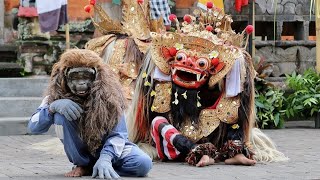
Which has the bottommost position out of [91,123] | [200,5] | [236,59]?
[91,123]

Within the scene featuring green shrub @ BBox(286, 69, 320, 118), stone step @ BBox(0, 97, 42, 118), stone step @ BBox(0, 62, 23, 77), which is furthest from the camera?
stone step @ BBox(0, 62, 23, 77)

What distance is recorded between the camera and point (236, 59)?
7.91 metres

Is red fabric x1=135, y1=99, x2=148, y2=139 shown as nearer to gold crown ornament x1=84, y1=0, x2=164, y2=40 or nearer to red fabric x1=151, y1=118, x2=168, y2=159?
red fabric x1=151, y1=118, x2=168, y2=159

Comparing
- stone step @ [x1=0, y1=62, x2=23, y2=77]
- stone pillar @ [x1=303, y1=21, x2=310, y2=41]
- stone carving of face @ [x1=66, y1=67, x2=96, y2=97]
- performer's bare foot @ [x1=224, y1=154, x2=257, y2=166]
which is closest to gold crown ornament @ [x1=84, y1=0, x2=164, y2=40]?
performer's bare foot @ [x1=224, y1=154, x2=257, y2=166]

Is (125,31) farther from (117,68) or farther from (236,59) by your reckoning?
(236,59)

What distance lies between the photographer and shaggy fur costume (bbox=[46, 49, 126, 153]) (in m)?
6.45

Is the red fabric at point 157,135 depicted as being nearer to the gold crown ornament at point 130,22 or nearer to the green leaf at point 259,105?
the gold crown ornament at point 130,22

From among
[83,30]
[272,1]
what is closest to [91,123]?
[83,30]

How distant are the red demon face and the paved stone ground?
0.77 m

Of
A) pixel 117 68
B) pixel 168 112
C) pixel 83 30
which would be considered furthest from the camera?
pixel 83 30

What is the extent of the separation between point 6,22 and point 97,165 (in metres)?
7.40

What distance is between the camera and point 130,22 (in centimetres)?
970

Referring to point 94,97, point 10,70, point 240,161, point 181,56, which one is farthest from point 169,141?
point 10,70

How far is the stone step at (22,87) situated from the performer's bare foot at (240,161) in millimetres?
4544
